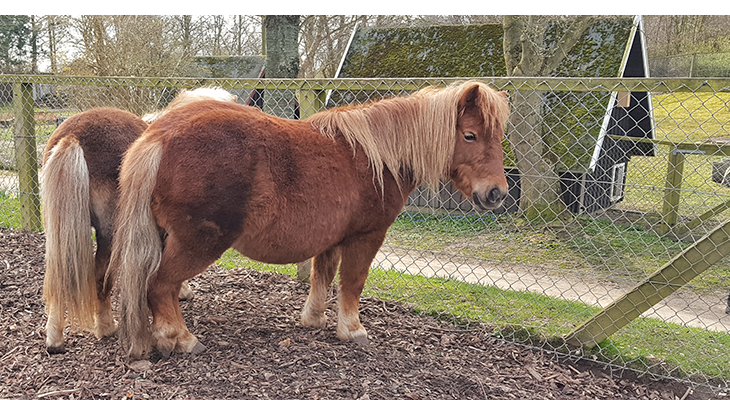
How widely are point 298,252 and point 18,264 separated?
132 inches

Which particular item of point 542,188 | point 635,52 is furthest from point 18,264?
point 635,52

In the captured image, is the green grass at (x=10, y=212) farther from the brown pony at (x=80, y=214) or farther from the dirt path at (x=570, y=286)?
the dirt path at (x=570, y=286)

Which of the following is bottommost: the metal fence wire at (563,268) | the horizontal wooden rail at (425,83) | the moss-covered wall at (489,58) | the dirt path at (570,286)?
the dirt path at (570,286)

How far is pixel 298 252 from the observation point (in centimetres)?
296

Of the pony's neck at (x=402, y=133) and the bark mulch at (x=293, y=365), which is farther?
the pony's neck at (x=402, y=133)

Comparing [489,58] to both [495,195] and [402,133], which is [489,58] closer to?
[402,133]

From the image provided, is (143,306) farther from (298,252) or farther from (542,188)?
(542,188)

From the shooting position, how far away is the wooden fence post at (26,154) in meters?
5.42

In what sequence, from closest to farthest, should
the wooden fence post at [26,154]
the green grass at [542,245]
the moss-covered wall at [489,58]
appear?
the wooden fence post at [26,154], the green grass at [542,245], the moss-covered wall at [489,58]

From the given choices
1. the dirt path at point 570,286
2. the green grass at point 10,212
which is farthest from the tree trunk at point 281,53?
the green grass at point 10,212

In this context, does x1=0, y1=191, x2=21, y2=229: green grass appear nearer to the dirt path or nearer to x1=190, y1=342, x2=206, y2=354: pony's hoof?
x1=190, y1=342, x2=206, y2=354: pony's hoof

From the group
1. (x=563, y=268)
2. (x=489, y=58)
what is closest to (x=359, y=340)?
(x=563, y=268)

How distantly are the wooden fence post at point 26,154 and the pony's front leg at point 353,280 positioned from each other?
447cm

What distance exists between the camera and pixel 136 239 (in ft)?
8.63
